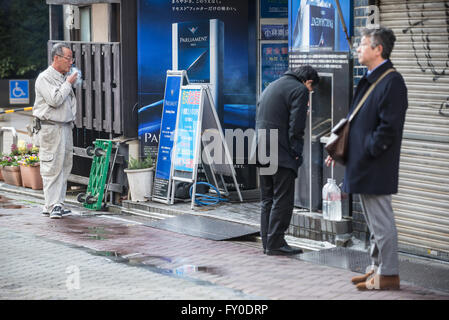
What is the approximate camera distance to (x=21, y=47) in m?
32.2

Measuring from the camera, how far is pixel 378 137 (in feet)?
19.3

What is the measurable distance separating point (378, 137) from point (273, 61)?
17.7 ft

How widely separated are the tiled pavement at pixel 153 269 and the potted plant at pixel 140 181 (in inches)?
50.8

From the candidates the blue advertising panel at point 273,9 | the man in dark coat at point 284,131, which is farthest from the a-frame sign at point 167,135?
the man in dark coat at point 284,131

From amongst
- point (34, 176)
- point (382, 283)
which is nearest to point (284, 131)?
point (382, 283)

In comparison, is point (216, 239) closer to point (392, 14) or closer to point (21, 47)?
point (392, 14)

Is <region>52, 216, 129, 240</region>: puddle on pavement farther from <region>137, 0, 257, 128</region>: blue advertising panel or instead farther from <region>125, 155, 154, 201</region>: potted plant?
<region>137, 0, 257, 128</region>: blue advertising panel

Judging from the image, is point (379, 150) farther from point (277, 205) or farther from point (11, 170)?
point (11, 170)

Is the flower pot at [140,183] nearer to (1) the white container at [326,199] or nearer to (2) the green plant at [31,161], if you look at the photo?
(2) the green plant at [31,161]

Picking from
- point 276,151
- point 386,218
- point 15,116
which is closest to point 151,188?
point 276,151

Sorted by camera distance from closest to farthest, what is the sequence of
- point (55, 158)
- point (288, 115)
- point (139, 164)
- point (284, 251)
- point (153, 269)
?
point (153, 269), point (288, 115), point (284, 251), point (55, 158), point (139, 164)

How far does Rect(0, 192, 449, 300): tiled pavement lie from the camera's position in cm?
628

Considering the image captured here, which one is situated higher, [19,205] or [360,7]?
[360,7]

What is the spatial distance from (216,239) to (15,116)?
22221mm
